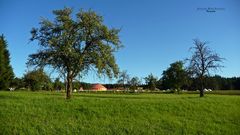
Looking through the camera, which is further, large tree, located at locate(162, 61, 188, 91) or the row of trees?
large tree, located at locate(162, 61, 188, 91)

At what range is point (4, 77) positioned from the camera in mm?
86375

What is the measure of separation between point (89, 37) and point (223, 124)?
83.6ft

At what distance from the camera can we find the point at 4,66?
→ 86.9 meters

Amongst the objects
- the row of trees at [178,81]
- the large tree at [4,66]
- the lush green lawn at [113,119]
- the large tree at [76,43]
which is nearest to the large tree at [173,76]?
the row of trees at [178,81]

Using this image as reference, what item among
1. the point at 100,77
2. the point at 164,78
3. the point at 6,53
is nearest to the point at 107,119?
the point at 100,77

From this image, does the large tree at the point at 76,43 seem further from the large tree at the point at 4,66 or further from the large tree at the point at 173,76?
the large tree at the point at 173,76

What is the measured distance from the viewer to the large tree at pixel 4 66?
84.9m

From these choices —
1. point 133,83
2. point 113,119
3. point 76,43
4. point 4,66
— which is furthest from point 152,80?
point 113,119

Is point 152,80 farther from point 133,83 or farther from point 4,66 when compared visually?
point 4,66

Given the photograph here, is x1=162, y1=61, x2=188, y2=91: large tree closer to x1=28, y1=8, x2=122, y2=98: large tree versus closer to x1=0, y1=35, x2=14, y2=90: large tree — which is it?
x1=0, y1=35, x2=14, y2=90: large tree

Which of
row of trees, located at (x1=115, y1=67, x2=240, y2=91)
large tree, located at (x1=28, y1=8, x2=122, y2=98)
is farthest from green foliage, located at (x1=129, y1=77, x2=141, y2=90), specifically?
large tree, located at (x1=28, y1=8, x2=122, y2=98)

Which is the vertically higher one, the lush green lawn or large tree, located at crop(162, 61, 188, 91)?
large tree, located at crop(162, 61, 188, 91)

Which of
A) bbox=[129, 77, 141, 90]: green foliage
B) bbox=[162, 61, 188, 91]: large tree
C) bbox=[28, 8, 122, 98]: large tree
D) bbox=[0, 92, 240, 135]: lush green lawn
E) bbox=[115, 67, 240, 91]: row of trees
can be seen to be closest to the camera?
bbox=[0, 92, 240, 135]: lush green lawn

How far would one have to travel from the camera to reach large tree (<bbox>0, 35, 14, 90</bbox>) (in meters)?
84.9
